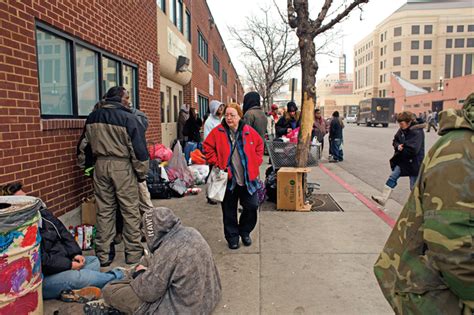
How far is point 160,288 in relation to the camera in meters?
2.74

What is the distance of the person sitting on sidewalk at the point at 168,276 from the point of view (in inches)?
108

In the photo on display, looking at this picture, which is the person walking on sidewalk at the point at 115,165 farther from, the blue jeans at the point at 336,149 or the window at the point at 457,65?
the window at the point at 457,65

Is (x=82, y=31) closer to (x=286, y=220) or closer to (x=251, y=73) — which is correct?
(x=286, y=220)

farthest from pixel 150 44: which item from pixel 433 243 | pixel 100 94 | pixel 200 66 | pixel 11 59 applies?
pixel 200 66

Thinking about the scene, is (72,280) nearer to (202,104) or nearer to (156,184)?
(156,184)

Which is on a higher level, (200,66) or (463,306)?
(200,66)

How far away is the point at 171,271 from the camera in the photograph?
2750 mm

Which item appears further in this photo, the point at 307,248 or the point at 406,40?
the point at 406,40

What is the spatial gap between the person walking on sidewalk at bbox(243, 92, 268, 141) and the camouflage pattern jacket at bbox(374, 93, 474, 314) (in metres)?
4.54

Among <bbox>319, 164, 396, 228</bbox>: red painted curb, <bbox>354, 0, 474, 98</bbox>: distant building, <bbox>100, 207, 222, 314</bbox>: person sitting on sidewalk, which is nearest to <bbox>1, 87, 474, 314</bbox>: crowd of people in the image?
<bbox>100, 207, 222, 314</bbox>: person sitting on sidewalk

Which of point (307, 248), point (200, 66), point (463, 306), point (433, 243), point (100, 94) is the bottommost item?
point (307, 248)

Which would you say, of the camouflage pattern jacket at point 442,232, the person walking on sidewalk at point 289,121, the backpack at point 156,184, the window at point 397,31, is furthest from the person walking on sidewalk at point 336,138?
the window at point 397,31

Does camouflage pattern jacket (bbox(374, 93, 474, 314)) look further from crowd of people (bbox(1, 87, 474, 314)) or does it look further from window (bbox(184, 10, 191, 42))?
window (bbox(184, 10, 191, 42))

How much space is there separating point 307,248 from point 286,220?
119cm
